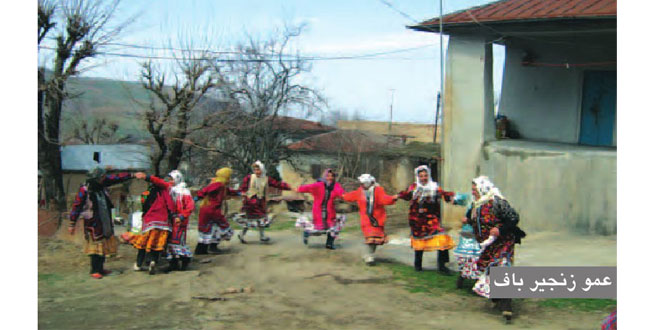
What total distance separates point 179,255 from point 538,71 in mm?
9242

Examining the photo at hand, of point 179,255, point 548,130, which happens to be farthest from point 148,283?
point 548,130

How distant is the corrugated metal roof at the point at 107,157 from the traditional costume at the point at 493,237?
1690 cm

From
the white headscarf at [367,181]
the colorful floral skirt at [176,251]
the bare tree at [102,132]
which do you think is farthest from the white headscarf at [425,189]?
the bare tree at [102,132]

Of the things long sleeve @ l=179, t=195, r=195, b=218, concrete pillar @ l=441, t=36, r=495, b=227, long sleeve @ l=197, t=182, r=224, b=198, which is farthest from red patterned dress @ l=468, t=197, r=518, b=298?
concrete pillar @ l=441, t=36, r=495, b=227

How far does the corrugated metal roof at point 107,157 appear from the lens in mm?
22656

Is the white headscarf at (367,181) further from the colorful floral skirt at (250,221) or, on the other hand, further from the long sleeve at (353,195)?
the colorful floral skirt at (250,221)

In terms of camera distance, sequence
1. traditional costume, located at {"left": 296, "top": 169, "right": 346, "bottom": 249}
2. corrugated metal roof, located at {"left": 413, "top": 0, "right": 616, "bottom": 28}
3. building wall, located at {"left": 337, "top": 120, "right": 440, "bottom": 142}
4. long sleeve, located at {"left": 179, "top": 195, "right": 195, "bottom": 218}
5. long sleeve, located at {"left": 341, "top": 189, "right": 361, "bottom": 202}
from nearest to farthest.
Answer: long sleeve, located at {"left": 179, "top": 195, "right": 195, "bottom": 218}
long sleeve, located at {"left": 341, "top": 189, "right": 361, "bottom": 202}
traditional costume, located at {"left": 296, "top": 169, "right": 346, "bottom": 249}
corrugated metal roof, located at {"left": 413, "top": 0, "right": 616, "bottom": 28}
building wall, located at {"left": 337, "top": 120, "right": 440, "bottom": 142}

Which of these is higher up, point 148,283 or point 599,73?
point 599,73

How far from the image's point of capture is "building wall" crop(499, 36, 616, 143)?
13742mm

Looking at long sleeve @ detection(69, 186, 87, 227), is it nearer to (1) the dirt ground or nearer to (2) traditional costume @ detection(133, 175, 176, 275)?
(2) traditional costume @ detection(133, 175, 176, 275)

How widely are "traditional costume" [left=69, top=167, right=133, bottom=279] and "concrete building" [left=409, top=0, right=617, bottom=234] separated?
274 inches

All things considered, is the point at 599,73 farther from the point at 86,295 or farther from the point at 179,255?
the point at 86,295

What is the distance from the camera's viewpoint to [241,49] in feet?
62.6

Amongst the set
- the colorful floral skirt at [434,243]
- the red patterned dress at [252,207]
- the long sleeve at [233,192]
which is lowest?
the colorful floral skirt at [434,243]
